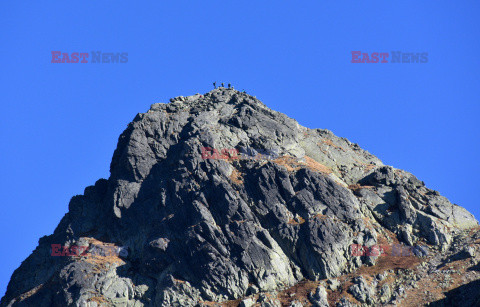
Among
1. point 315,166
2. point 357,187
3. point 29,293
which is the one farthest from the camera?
point 315,166

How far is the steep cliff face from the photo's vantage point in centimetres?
7481

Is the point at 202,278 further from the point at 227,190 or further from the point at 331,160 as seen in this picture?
the point at 331,160

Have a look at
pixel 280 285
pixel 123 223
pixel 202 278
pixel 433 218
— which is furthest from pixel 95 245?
pixel 433 218

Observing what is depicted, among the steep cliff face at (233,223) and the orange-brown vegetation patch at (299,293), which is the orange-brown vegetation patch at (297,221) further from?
the orange-brown vegetation patch at (299,293)

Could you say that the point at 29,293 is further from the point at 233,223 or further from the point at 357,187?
the point at 357,187

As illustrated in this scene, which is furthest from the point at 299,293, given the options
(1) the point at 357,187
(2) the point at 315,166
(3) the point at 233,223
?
(2) the point at 315,166

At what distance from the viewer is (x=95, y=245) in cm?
8181

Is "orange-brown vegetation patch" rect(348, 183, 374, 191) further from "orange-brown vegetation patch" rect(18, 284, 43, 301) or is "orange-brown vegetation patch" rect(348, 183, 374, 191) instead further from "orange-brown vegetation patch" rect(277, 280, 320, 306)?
"orange-brown vegetation patch" rect(18, 284, 43, 301)

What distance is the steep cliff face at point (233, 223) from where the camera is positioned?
245 ft

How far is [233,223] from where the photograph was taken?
79000 mm

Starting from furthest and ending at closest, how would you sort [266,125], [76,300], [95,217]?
[266,125] → [95,217] → [76,300]

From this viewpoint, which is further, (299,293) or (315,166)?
(315,166)

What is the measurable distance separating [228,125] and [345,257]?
Result: 98.1 ft

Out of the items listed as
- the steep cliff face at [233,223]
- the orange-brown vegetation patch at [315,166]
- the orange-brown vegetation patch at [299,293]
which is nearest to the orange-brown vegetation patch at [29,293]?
the steep cliff face at [233,223]
